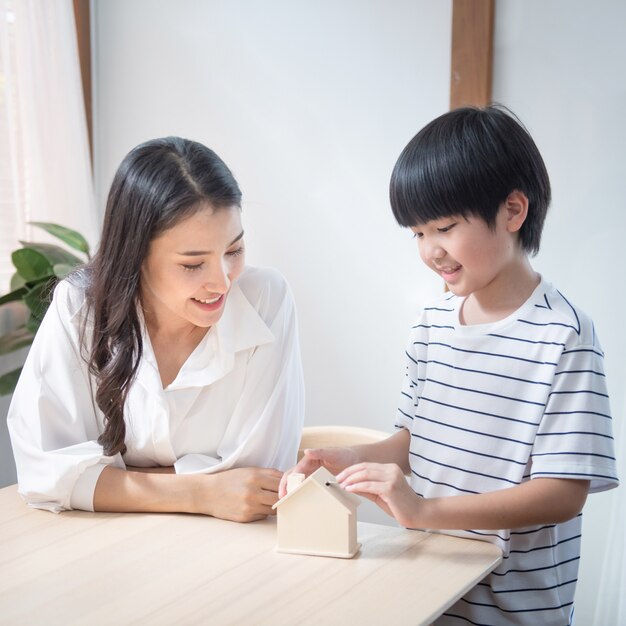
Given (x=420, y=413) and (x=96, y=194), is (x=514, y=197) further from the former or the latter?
(x=96, y=194)

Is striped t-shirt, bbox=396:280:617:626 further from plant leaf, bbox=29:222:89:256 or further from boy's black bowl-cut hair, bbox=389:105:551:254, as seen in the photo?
plant leaf, bbox=29:222:89:256

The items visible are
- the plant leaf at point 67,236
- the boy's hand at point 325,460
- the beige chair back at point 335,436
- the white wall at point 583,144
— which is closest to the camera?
the boy's hand at point 325,460

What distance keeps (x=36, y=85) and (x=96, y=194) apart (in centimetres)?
56

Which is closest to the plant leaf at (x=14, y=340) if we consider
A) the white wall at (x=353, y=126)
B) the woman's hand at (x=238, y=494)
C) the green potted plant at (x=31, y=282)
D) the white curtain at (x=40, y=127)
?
the green potted plant at (x=31, y=282)

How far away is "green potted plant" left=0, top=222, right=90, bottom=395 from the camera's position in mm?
2520

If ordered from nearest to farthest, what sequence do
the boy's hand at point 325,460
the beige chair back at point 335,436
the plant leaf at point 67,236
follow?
the boy's hand at point 325,460 < the beige chair back at point 335,436 < the plant leaf at point 67,236

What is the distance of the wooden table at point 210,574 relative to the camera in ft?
3.43

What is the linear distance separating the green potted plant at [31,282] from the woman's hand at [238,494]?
126cm

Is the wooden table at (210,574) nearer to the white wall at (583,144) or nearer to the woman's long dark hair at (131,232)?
the woman's long dark hair at (131,232)

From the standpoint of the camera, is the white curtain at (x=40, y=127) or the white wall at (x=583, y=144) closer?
the white wall at (x=583, y=144)

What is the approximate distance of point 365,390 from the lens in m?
2.84

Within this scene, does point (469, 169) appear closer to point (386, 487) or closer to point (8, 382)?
point (386, 487)

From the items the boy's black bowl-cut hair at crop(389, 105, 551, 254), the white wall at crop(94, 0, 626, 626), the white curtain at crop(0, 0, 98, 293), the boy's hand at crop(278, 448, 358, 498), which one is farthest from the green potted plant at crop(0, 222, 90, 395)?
the boy's black bowl-cut hair at crop(389, 105, 551, 254)

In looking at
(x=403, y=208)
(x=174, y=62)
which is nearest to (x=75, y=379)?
(x=403, y=208)
